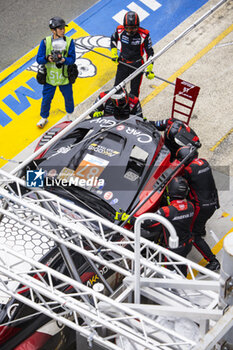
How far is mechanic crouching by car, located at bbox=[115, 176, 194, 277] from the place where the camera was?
26.2 feet

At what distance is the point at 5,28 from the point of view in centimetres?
1338

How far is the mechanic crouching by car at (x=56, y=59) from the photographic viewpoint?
1007 centimetres

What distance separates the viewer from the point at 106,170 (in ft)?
27.6

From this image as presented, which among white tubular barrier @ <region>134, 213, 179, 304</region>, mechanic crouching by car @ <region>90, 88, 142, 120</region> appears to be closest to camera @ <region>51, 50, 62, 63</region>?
mechanic crouching by car @ <region>90, 88, 142, 120</region>

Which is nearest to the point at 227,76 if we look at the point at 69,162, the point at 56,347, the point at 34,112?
the point at 34,112

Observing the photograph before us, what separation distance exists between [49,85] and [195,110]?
2803 millimetres

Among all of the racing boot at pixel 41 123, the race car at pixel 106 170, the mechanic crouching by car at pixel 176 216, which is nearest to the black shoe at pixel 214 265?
the mechanic crouching by car at pixel 176 216

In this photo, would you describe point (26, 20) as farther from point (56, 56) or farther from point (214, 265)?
point (214, 265)

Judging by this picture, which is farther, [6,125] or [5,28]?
[5,28]

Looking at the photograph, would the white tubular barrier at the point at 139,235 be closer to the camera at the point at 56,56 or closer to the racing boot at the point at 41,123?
the camera at the point at 56,56

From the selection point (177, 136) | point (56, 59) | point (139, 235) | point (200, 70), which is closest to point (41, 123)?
point (56, 59)

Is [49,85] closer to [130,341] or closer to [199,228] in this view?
[199,228]

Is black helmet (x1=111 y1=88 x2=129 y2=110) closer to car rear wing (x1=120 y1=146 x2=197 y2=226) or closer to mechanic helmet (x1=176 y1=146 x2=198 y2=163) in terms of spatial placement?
mechanic helmet (x1=176 y1=146 x2=198 y2=163)

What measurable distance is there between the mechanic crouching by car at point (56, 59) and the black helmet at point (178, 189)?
3.26 metres
